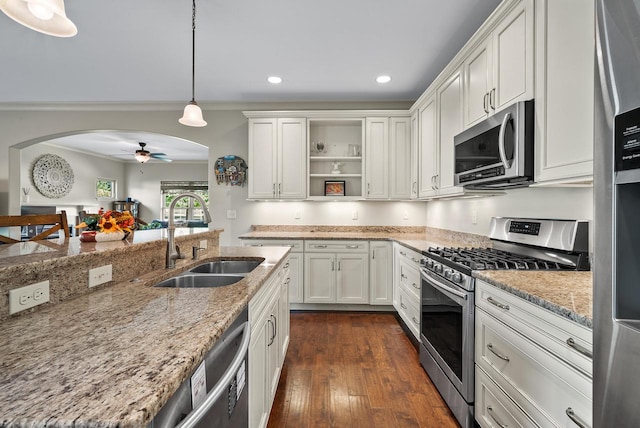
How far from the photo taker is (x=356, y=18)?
2385 millimetres

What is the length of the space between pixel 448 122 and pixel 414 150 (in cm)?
92

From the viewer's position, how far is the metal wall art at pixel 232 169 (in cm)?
416

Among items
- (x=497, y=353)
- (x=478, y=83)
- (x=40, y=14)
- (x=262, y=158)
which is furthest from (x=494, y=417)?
(x=262, y=158)

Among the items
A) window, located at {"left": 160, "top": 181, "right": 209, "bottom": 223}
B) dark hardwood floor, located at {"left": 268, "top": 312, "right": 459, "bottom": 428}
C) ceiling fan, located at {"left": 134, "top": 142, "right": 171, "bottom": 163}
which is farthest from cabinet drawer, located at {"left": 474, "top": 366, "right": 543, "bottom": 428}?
window, located at {"left": 160, "top": 181, "right": 209, "bottom": 223}

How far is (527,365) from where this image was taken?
50.1 inches

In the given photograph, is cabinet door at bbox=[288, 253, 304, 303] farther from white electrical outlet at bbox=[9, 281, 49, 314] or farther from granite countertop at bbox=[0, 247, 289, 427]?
white electrical outlet at bbox=[9, 281, 49, 314]

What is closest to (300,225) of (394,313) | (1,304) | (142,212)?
(394,313)

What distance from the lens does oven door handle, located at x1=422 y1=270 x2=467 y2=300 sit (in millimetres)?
1777

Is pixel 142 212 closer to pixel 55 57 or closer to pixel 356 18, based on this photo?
pixel 55 57

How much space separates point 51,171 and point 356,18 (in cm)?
746

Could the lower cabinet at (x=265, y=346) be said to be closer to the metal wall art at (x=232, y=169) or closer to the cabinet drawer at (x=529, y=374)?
the cabinet drawer at (x=529, y=374)

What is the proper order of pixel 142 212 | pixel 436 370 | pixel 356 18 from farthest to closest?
1. pixel 142 212
2. pixel 356 18
3. pixel 436 370

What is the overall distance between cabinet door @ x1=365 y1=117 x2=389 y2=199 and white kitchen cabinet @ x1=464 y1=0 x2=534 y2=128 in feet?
4.89

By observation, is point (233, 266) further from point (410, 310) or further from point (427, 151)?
point (427, 151)
